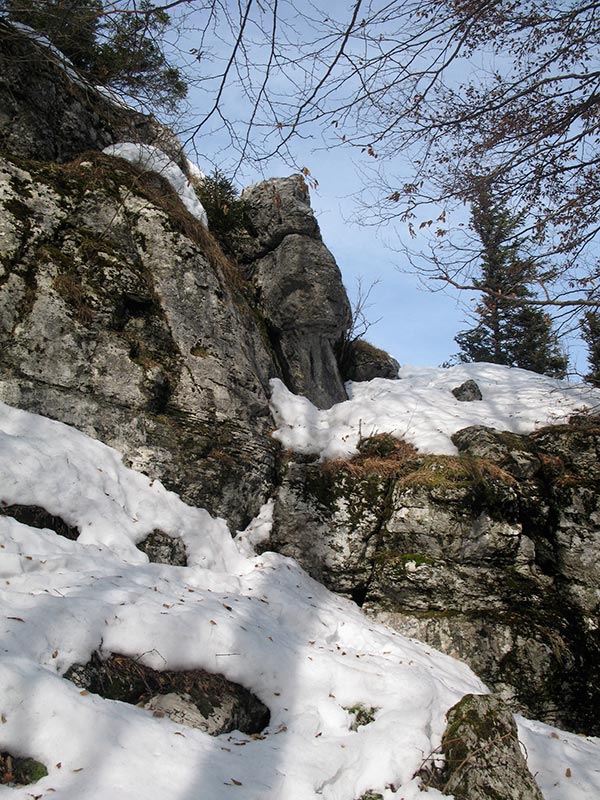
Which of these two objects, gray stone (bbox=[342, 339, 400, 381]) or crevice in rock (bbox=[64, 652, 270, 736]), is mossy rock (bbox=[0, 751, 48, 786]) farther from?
gray stone (bbox=[342, 339, 400, 381])

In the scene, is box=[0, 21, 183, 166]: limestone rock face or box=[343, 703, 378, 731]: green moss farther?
box=[0, 21, 183, 166]: limestone rock face

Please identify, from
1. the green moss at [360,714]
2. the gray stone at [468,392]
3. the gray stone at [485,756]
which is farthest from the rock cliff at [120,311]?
the gray stone at [485,756]

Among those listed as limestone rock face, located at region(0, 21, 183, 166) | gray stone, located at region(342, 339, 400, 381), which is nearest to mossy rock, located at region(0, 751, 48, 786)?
limestone rock face, located at region(0, 21, 183, 166)

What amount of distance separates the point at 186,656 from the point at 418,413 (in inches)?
242

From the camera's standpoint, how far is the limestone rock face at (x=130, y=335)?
608 centimetres

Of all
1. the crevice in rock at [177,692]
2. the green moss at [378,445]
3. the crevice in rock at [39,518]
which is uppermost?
the green moss at [378,445]

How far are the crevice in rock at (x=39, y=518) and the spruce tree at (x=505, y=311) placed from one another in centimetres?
472

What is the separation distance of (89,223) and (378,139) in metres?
4.88

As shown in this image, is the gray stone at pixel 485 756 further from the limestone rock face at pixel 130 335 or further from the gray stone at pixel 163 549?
the limestone rock face at pixel 130 335

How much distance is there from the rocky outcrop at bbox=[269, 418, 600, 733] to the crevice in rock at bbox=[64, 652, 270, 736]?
9.87 ft

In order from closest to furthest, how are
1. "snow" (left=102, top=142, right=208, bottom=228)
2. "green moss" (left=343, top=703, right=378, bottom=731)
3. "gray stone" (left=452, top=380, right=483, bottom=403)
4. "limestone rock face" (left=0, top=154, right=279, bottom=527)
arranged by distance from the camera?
"green moss" (left=343, top=703, right=378, bottom=731) < "limestone rock face" (left=0, top=154, right=279, bottom=527) < "snow" (left=102, top=142, right=208, bottom=228) < "gray stone" (left=452, top=380, right=483, bottom=403)

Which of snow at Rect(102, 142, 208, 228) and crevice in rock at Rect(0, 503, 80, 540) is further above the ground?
snow at Rect(102, 142, 208, 228)

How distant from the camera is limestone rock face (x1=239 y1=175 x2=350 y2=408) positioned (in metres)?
9.78

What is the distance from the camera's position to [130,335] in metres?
6.90
